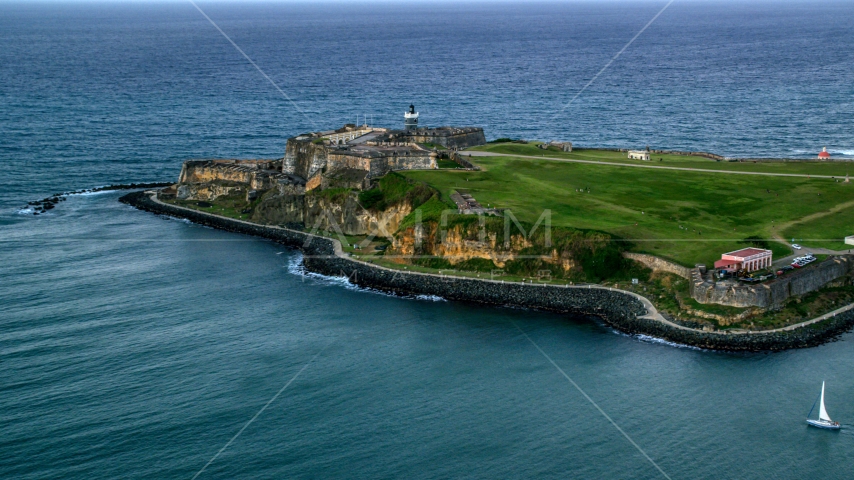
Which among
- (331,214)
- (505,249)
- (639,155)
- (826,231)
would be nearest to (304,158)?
(331,214)

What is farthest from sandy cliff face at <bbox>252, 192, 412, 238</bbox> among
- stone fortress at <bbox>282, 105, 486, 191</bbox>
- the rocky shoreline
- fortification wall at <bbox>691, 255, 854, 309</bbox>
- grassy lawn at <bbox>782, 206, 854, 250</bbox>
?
grassy lawn at <bbox>782, 206, 854, 250</bbox>

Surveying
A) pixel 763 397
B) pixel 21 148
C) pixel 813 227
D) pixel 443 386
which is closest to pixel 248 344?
pixel 443 386

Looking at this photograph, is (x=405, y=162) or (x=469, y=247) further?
(x=405, y=162)

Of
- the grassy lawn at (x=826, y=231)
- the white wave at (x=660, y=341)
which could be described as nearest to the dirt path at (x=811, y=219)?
the grassy lawn at (x=826, y=231)

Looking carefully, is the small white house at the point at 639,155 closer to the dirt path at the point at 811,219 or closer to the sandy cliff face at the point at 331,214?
the dirt path at the point at 811,219

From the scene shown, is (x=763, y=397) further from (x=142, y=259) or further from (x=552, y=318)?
(x=142, y=259)

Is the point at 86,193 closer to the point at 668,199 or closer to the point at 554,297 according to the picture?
the point at 554,297
